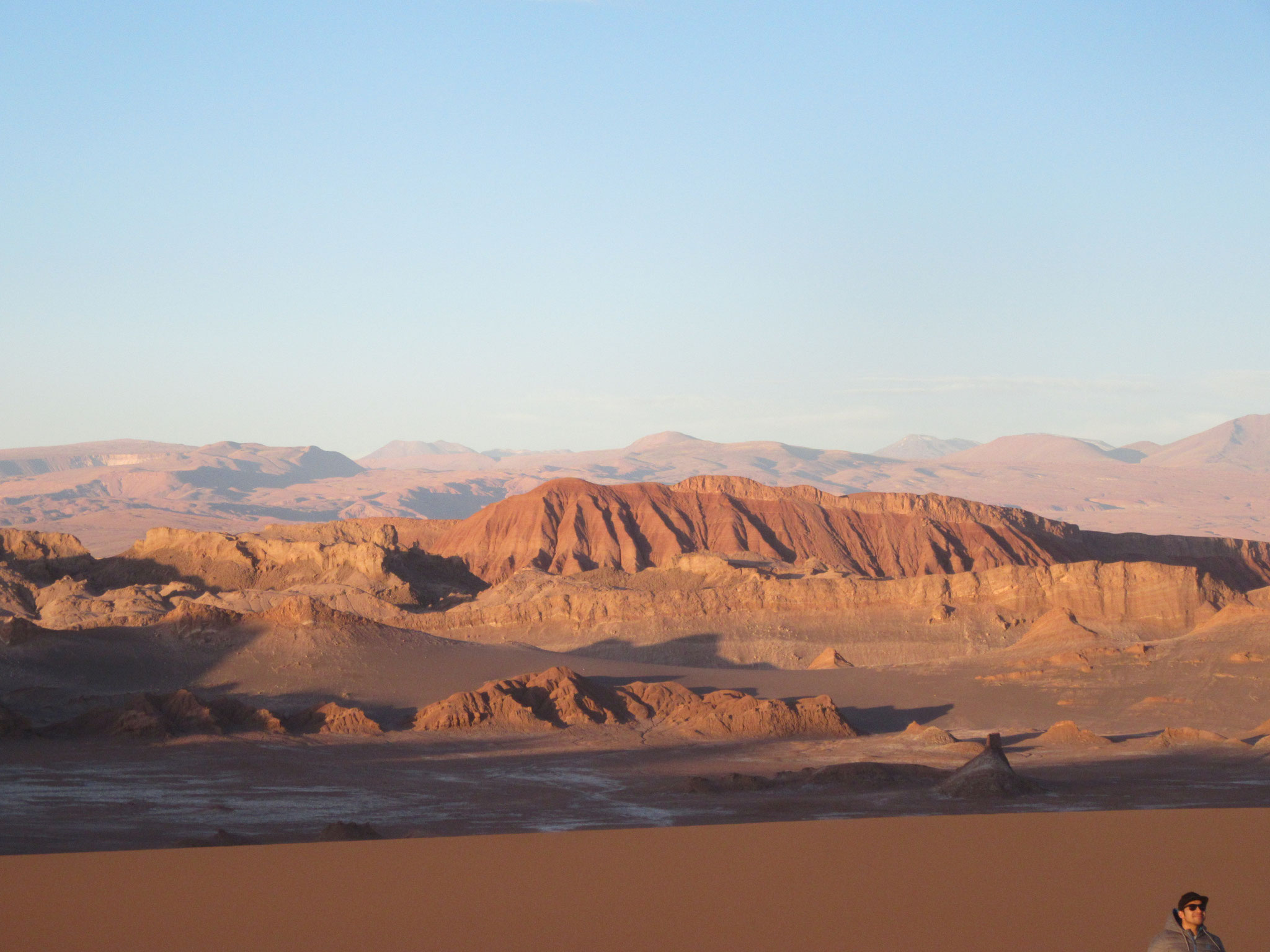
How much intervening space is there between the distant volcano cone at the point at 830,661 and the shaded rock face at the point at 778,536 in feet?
131

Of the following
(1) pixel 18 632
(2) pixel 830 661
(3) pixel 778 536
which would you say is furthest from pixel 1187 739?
(3) pixel 778 536

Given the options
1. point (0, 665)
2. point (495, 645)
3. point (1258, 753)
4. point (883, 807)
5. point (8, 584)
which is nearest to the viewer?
point (883, 807)

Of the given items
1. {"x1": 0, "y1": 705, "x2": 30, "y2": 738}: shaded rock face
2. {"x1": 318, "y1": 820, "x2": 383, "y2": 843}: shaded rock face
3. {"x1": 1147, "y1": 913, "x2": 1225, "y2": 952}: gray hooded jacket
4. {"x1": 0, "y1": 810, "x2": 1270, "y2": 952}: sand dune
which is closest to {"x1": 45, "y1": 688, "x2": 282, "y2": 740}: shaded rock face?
{"x1": 0, "y1": 705, "x2": 30, "y2": 738}: shaded rock face

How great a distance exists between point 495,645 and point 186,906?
1584 inches

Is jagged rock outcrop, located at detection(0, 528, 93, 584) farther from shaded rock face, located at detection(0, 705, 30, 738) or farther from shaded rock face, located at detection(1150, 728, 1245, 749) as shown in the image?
shaded rock face, located at detection(1150, 728, 1245, 749)

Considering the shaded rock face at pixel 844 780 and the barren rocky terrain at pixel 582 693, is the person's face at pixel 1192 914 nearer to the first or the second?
the barren rocky terrain at pixel 582 693

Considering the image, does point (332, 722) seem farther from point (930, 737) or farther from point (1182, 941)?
point (1182, 941)

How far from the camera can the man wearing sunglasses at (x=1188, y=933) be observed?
7094mm

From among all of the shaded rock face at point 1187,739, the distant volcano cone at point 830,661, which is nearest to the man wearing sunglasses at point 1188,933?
the shaded rock face at point 1187,739

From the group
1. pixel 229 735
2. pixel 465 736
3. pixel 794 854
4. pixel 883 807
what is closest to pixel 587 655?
pixel 465 736

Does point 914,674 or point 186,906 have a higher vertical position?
point 186,906

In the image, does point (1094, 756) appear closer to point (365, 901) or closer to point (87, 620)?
point (365, 901)

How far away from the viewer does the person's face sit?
23.3 feet

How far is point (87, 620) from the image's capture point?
56.6 meters
